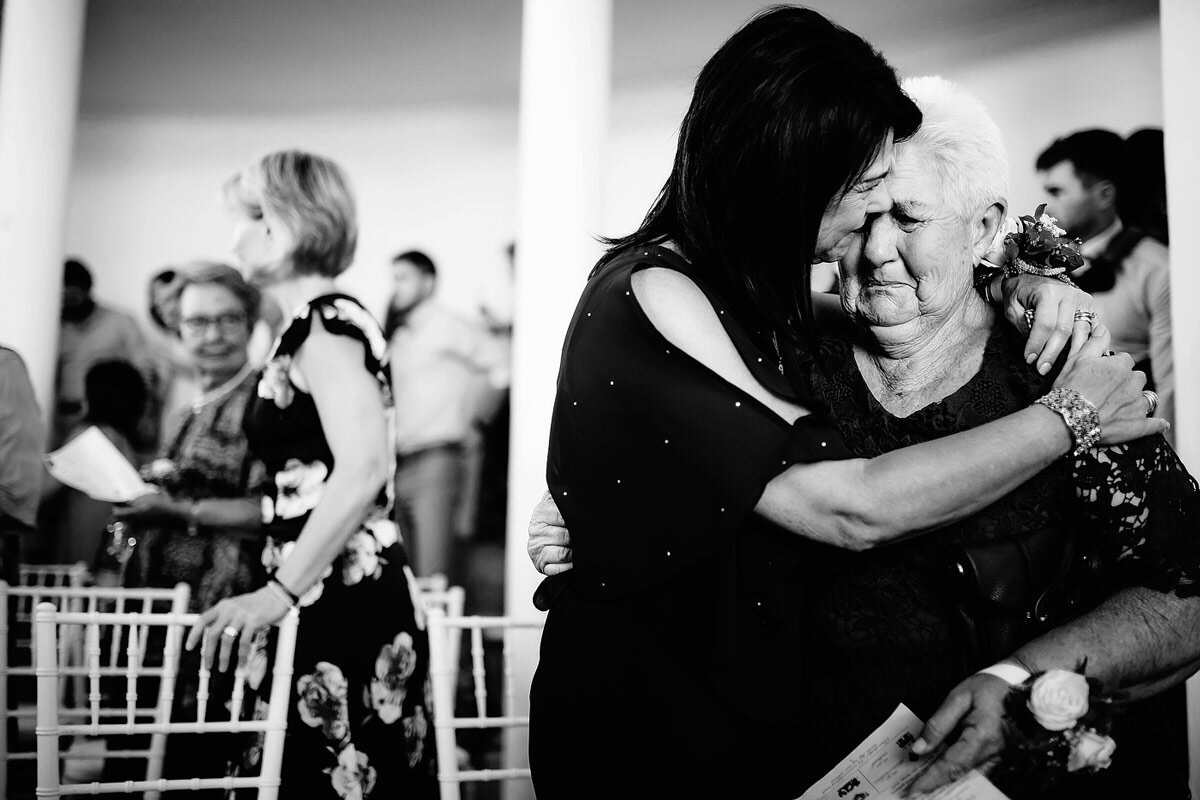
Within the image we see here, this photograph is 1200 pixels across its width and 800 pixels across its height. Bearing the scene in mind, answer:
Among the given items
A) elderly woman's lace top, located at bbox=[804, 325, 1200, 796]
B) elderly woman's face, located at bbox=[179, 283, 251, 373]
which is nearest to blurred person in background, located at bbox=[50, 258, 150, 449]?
elderly woman's face, located at bbox=[179, 283, 251, 373]

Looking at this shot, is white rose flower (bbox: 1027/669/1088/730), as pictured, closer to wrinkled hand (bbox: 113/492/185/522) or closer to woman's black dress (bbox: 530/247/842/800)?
woman's black dress (bbox: 530/247/842/800)

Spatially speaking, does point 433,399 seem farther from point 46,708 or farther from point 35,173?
point 46,708

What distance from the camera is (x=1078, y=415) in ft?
4.02

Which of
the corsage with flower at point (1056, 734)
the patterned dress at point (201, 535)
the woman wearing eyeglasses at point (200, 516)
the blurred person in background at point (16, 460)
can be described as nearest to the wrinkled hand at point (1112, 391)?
the corsage with flower at point (1056, 734)

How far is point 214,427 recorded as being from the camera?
439 centimetres

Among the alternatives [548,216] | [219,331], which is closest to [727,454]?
[548,216]

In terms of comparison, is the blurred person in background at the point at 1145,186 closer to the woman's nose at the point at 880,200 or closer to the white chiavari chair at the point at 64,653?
the woman's nose at the point at 880,200

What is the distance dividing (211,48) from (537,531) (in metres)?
5.73

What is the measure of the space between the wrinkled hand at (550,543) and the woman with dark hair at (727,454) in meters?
0.08

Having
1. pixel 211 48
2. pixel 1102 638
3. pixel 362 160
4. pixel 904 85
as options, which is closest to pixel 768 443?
pixel 1102 638

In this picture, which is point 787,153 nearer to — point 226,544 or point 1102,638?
point 1102,638

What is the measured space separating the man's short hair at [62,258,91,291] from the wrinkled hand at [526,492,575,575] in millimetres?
5163

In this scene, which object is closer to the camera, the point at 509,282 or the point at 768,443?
the point at 768,443

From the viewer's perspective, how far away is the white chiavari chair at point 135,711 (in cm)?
176
